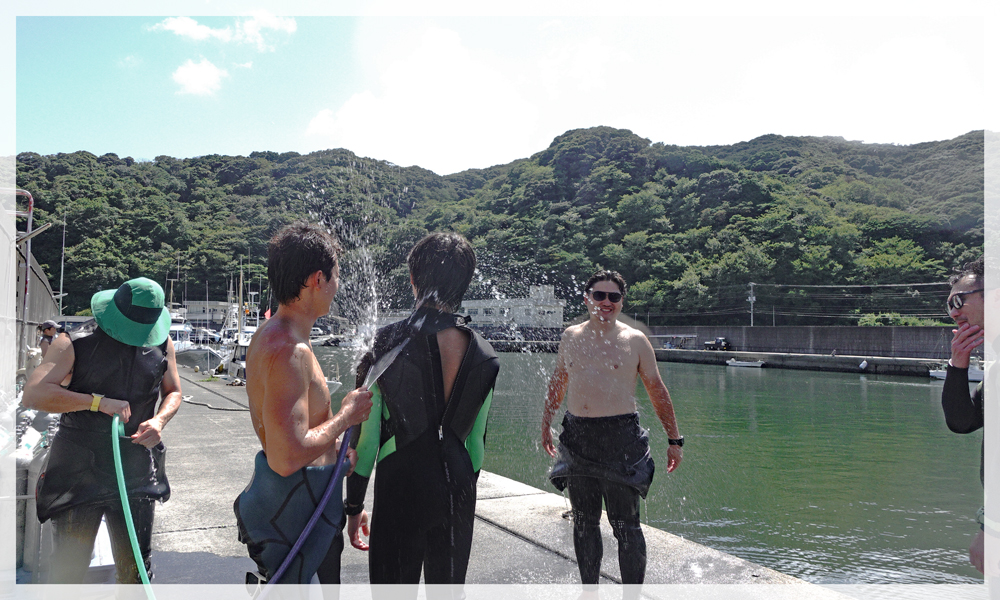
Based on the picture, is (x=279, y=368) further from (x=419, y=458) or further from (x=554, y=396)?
(x=554, y=396)

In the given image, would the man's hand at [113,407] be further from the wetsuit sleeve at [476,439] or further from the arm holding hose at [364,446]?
the wetsuit sleeve at [476,439]

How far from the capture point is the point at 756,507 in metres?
10.1

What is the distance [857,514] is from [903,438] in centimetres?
Result: 965

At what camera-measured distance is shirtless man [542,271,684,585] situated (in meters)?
3.37

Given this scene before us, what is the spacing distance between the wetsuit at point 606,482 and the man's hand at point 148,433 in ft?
6.55

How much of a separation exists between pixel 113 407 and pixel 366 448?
1172 mm

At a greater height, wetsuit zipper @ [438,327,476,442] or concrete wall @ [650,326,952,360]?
wetsuit zipper @ [438,327,476,442]

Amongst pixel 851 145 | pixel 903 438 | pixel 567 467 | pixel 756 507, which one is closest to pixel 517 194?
pixel 903 438

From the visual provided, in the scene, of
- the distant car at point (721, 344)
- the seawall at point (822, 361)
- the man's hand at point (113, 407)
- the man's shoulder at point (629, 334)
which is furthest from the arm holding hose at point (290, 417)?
the distant car at point (721, 344)

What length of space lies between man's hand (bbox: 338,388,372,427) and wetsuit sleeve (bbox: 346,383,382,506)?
0.14m

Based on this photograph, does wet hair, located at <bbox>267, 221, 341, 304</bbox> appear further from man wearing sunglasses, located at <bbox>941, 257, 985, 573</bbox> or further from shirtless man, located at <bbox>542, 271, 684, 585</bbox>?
man wearing sunglasses, located at <bbox>941, 257, 985, 573</bbox>

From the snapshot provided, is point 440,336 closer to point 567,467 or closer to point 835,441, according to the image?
point 567,467

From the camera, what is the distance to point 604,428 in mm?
3539

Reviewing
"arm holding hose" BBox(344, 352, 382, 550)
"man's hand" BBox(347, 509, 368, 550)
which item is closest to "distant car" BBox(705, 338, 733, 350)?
"man's hand" BBox(347, 509, 368, 550)
